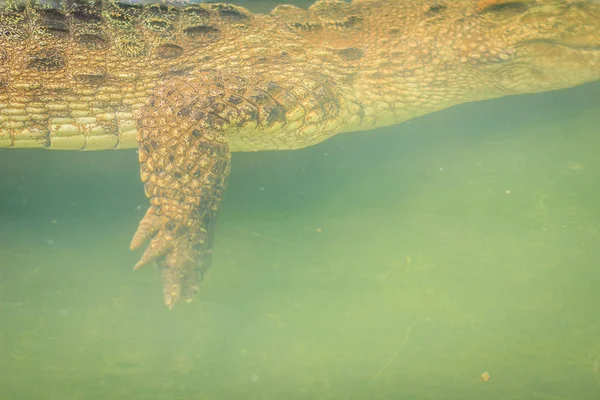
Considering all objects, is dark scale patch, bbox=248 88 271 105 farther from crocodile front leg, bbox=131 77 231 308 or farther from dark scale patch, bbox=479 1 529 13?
dark scale patch, bbox=479 1 529 13

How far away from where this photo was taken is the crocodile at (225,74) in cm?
231

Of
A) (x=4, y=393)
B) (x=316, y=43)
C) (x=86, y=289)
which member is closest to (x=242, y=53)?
(x=316, y=43)

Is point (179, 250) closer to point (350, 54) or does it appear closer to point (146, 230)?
point (146, 230)

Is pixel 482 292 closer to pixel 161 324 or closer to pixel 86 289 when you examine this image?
pixel 161 324

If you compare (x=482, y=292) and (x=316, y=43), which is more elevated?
(x=316, y=43)

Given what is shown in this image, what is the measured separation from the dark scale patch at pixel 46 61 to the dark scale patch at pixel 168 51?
0.51m

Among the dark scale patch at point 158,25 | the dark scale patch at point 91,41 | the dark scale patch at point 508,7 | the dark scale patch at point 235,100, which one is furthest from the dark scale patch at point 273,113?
the dark scale patch at point 508,7

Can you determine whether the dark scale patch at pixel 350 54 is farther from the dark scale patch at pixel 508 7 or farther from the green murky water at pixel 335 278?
the dark scale patch at pixel 508 7

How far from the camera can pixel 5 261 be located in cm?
241

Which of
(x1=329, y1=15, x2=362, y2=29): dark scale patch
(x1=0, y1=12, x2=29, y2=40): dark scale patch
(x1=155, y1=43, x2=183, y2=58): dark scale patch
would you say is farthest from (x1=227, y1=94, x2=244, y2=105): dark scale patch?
(x1=0, y1=12, x2=29, y2=40): dark scale patch

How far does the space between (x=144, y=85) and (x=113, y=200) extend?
726mm

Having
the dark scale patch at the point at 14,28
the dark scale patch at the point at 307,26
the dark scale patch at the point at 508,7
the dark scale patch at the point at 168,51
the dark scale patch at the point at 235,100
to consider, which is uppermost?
the dark scale patch at the point at 508,7

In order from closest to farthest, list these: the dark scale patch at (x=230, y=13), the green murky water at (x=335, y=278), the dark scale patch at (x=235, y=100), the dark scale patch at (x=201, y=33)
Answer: the green murky water at (x=335, y=278), the dark scale patch at (x=235, y=100), the dark scale patch at (x=201, y=33), the dark scale patch at (x=230, y=13)

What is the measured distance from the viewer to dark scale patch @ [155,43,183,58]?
2.72 m
